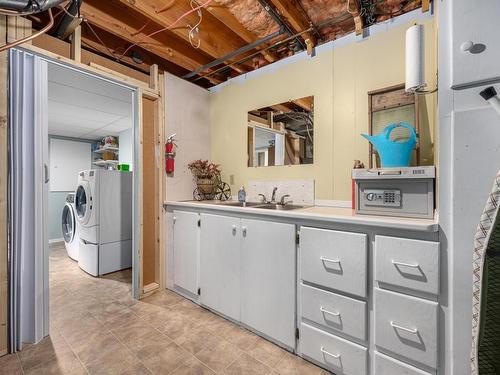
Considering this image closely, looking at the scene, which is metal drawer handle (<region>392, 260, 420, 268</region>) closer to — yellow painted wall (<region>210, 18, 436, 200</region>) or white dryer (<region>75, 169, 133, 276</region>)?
Result: yellow painted wall (<region>210, 18, 436, 200</region>)

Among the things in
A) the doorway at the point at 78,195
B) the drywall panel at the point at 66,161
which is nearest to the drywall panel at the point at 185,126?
the doorway at the point at 78,195

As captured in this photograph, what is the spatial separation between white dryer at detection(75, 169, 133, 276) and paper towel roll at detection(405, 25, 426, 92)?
128 inches

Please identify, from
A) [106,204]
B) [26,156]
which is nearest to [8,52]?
[26,156]

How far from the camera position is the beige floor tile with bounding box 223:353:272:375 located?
1422 mm

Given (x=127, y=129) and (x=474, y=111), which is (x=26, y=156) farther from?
(x=127, y=129)

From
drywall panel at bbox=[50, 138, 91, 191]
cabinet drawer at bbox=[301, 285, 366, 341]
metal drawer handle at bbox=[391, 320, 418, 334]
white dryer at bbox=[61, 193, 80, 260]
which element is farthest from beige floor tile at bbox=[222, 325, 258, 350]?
drywall panel at bbox=[50, 138, 91, 191]

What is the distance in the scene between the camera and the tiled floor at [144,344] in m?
1.45

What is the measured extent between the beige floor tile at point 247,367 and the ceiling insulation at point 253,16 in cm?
252

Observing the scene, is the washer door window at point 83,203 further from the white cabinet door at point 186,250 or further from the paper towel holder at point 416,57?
the paper towel holder at point 416,57

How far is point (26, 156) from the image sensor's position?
1.63 m

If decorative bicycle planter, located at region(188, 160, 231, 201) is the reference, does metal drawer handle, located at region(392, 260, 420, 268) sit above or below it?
below

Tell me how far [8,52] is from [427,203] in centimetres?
273

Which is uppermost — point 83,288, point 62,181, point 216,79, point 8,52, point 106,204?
point 216,79

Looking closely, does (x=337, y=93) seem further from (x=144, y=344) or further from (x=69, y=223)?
(x=69, y=223)
